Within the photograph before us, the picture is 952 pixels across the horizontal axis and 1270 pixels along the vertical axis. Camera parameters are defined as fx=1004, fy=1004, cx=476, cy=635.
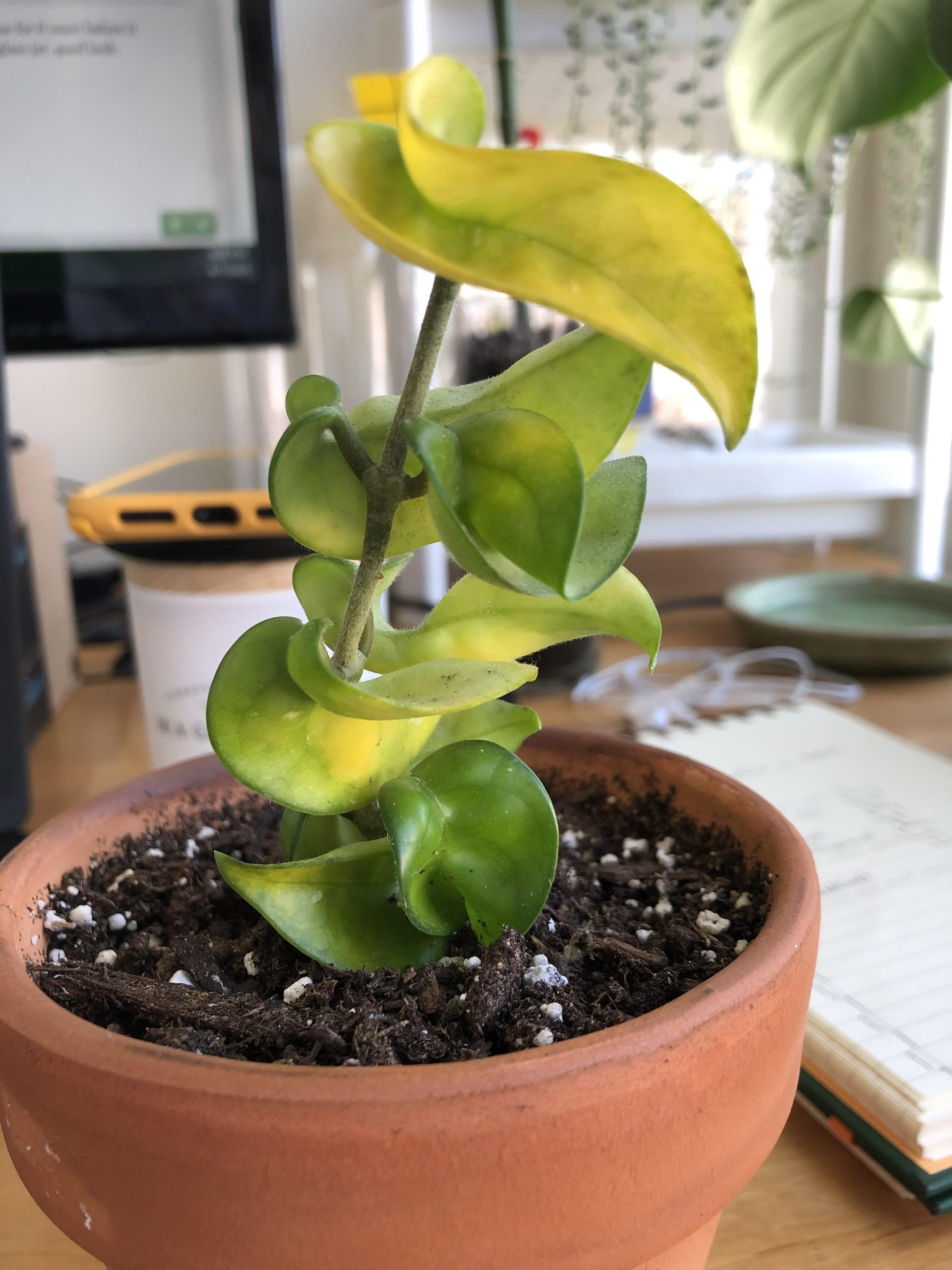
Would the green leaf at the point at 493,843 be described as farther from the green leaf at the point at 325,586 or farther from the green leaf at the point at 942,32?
the green leaf at the point at 942,32

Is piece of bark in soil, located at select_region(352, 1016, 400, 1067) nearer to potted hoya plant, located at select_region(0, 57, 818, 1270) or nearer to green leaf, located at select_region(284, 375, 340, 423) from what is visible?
potted hoya plant, located at select_region(0, 57, 818, 1270)

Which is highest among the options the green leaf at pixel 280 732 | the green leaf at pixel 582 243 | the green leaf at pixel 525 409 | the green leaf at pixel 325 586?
the green leaf at pixel 582 243

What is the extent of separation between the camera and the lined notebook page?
281 millimetres

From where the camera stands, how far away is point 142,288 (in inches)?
27.5

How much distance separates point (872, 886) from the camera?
0.39m

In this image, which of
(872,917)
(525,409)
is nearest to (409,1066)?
(525,409)

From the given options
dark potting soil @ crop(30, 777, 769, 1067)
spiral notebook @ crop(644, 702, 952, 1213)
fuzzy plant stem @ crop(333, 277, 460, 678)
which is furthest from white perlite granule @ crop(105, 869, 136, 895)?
spiral notebook @ crop(644, 702, 952, 1213)

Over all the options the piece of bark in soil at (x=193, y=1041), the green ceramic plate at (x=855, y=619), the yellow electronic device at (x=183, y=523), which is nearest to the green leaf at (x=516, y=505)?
the piece of bark in soil at (x=193, y=1041)

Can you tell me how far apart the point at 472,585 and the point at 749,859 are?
3.9 inches

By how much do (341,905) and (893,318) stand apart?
0.67 metres

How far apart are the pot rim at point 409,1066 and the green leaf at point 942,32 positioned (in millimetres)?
219

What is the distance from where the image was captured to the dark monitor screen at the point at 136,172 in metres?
0.68

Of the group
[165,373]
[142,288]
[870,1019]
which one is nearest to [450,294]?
[870,1019]

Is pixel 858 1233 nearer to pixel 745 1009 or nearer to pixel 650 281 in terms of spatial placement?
pixel 745 1009
